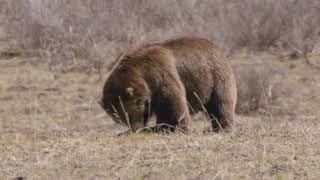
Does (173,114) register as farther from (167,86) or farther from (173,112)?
(167,86)

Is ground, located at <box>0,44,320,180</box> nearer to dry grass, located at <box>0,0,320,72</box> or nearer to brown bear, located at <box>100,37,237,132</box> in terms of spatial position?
brown bear, located at <box>100,37,237,132</box>

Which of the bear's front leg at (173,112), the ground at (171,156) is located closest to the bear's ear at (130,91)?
the bear's front leg at (173,112)

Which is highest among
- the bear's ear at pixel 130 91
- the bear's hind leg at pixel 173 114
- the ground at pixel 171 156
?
the ground at pixel 171 156

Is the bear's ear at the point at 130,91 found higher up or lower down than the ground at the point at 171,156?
lower down

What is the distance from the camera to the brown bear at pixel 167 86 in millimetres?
9109

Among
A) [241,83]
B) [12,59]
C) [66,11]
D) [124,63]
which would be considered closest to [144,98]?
[124,63]

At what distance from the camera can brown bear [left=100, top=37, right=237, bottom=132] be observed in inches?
359

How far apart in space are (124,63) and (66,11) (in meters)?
15.2

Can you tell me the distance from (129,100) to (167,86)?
45 centimetres

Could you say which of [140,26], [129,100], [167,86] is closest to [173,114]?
[167,86]

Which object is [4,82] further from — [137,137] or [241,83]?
[137,137]

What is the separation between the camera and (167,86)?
362 inches

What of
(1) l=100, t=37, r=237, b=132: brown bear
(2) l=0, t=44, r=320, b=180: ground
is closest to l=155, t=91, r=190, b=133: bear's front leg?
(1) l=100, t=37, r=237, b=132: brown bear

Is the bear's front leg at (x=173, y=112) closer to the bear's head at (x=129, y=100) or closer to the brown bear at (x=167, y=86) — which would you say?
the brown bear at (x=167, y=86)
